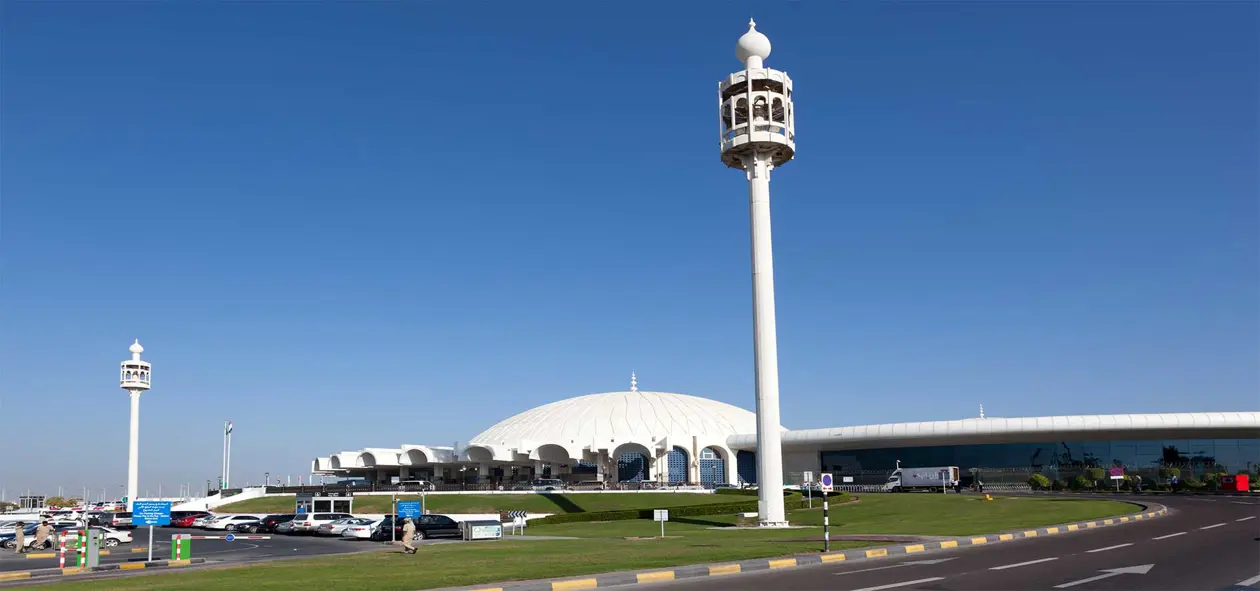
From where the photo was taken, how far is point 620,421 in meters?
92.8

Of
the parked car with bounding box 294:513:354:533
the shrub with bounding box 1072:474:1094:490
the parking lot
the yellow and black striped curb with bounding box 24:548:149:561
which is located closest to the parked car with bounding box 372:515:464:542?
the parking lot

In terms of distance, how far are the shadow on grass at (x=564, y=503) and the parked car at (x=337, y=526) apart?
60.2ft

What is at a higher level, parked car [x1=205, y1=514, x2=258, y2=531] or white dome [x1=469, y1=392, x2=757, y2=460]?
white dome [x1=469, y1=392, x2=757, y2=460]

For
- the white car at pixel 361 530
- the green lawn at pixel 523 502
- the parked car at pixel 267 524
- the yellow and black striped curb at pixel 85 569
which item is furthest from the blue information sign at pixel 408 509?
the green lawn at pixel 523 502

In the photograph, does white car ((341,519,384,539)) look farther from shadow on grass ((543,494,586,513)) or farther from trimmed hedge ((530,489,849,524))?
shadow on grass ((543,494,586,513))

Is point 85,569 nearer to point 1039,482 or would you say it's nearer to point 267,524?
point 267,524

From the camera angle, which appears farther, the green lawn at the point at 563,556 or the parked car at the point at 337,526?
the parked car at the point at 337,526

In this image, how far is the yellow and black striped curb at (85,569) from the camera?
77.9ft

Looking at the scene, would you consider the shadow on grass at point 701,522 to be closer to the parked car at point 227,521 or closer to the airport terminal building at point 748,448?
the parked car at point 227,521

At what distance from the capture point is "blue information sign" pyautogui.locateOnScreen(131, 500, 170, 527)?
28.4 m

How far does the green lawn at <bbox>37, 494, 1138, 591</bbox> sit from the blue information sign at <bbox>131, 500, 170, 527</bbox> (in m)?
5.01

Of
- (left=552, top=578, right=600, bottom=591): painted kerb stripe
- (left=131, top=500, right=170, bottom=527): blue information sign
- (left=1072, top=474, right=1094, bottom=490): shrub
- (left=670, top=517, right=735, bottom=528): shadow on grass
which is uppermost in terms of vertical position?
(left=131, top=500, right=170, bottom=527): blue information sign

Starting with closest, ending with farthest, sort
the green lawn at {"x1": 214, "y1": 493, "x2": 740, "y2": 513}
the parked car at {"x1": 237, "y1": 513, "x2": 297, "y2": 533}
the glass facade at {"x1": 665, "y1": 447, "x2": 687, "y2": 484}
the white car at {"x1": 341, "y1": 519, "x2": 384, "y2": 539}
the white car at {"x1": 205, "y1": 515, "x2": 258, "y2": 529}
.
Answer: the white car at {"x1": 341, "y1": 519, "x2": 384, "y2": 539} → the parked car at {"x1": 237, "y1": 513, "x2": 297, "y2": 533} → the white car at {"x1": 205, "y1": 515, "x2": 258, "y2": 529} → the green lawn at {"x1": 214, "y1": 493, "x2": 740, "y2": 513} → the glass facade at {"x1": 665, "y1": 447, "x2": 687, "y2": 484}

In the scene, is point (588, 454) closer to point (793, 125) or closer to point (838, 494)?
point (838, 494)
